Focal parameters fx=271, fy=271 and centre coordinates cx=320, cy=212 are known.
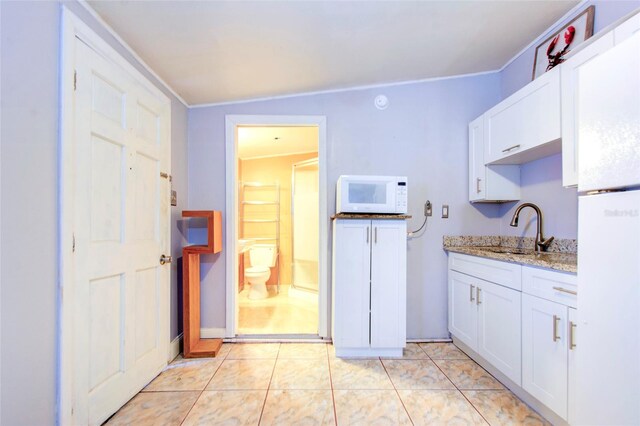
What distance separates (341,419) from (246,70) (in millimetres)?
2284

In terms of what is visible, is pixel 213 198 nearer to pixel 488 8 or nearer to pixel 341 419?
pixel 341 419

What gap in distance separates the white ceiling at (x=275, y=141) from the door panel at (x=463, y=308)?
2091 mm

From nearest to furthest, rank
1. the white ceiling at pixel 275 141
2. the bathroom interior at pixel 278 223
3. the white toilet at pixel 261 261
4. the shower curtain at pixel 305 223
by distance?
the white ceiling at pixel 275 141, the bathroom interior at pixel 278 223, the white toilet at pixel 261 261, the shower curtain at pixel 305 223

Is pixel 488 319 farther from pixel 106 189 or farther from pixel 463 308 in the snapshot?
pixel 106 189

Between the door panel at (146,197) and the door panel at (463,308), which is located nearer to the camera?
the door panel at (146,197)

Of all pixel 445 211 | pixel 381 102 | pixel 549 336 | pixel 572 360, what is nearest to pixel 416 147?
pixel 381 102

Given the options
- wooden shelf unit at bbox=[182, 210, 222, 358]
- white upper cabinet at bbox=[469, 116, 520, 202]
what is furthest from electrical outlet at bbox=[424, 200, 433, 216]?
wooden shelf unit at bbox=[182, 210, 222, 358]

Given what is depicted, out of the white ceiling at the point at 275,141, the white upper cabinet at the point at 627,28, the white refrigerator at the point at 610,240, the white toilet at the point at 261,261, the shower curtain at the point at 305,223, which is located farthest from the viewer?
the shower curtain at the point at 305,223

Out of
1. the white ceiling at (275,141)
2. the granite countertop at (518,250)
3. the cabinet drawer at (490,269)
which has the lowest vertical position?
the cabinet drawer at (490,269)

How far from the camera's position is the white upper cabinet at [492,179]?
2.17 metres

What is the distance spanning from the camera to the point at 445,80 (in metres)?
2.41

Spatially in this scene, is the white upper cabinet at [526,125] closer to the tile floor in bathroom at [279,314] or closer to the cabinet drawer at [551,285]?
the cabinet drawer at [551,285]

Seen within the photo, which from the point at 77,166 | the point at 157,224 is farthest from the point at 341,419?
the point at 77,166

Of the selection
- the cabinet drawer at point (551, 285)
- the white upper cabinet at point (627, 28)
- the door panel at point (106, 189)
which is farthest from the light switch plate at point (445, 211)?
the door panel at point (106, 189)
